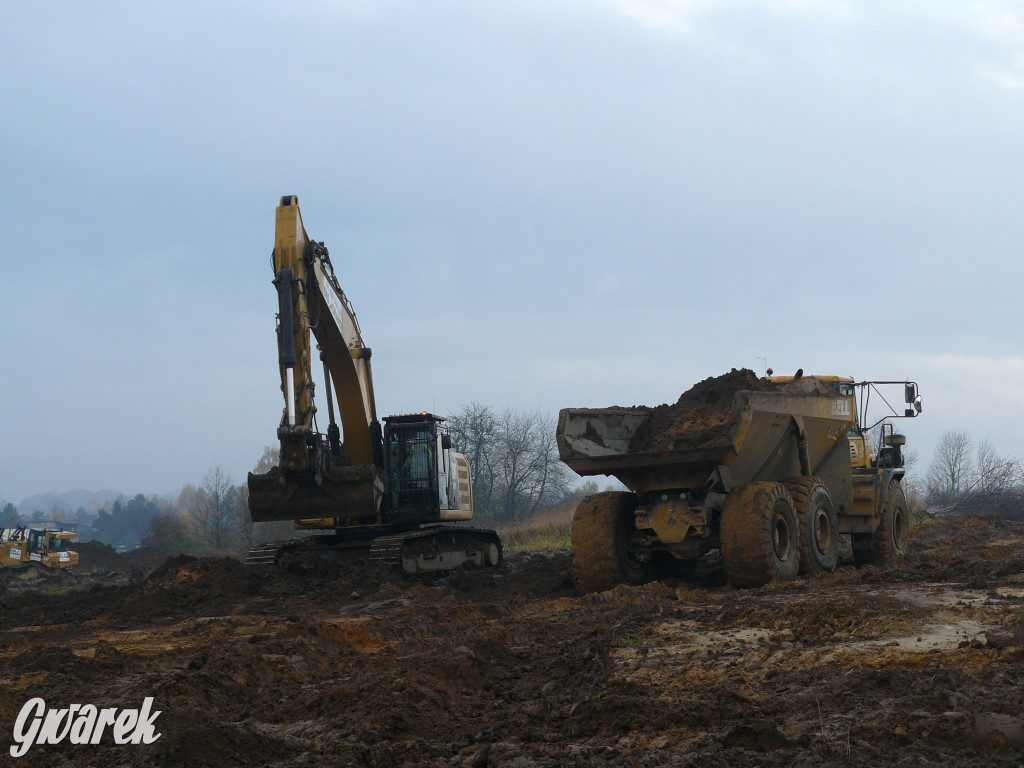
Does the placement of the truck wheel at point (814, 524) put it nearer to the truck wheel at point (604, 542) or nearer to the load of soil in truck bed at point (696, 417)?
the load of soil in truck bed at point (696, 417)

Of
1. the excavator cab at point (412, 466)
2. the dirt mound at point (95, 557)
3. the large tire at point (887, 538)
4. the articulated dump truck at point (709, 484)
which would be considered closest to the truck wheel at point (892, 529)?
the large tire at point (887, 538)

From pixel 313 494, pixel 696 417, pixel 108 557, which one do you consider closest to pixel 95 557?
pixel 108 557

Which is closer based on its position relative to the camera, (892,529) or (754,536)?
(754,536)

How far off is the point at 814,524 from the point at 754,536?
1.73m

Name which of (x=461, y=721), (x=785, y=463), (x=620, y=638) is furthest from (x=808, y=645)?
(x=785, y=463)

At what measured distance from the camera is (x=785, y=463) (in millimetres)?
12875

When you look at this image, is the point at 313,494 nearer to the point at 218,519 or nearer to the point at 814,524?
the point at 814,524

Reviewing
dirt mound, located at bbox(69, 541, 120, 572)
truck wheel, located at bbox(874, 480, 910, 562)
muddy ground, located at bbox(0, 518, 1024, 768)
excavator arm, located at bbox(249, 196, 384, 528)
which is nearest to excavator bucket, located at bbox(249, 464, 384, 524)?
excavator arm, located at bbox(249, 196, 384, 528)

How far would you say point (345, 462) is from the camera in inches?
617

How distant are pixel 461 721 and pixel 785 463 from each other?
314 inches

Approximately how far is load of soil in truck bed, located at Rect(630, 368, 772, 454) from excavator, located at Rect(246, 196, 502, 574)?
446 cm

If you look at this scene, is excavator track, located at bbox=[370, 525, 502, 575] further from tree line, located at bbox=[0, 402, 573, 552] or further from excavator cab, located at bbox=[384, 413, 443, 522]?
tree line, located at bbox=[0, 402, 573, 552]

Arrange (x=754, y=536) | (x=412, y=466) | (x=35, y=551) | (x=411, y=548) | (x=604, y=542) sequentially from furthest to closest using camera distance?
(x=35, y=551) → (x=412, y=466) → (x=411, y=548) → (x=604, y=542) → (x=754, y=536)

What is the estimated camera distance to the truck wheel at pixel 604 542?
1193 cm
